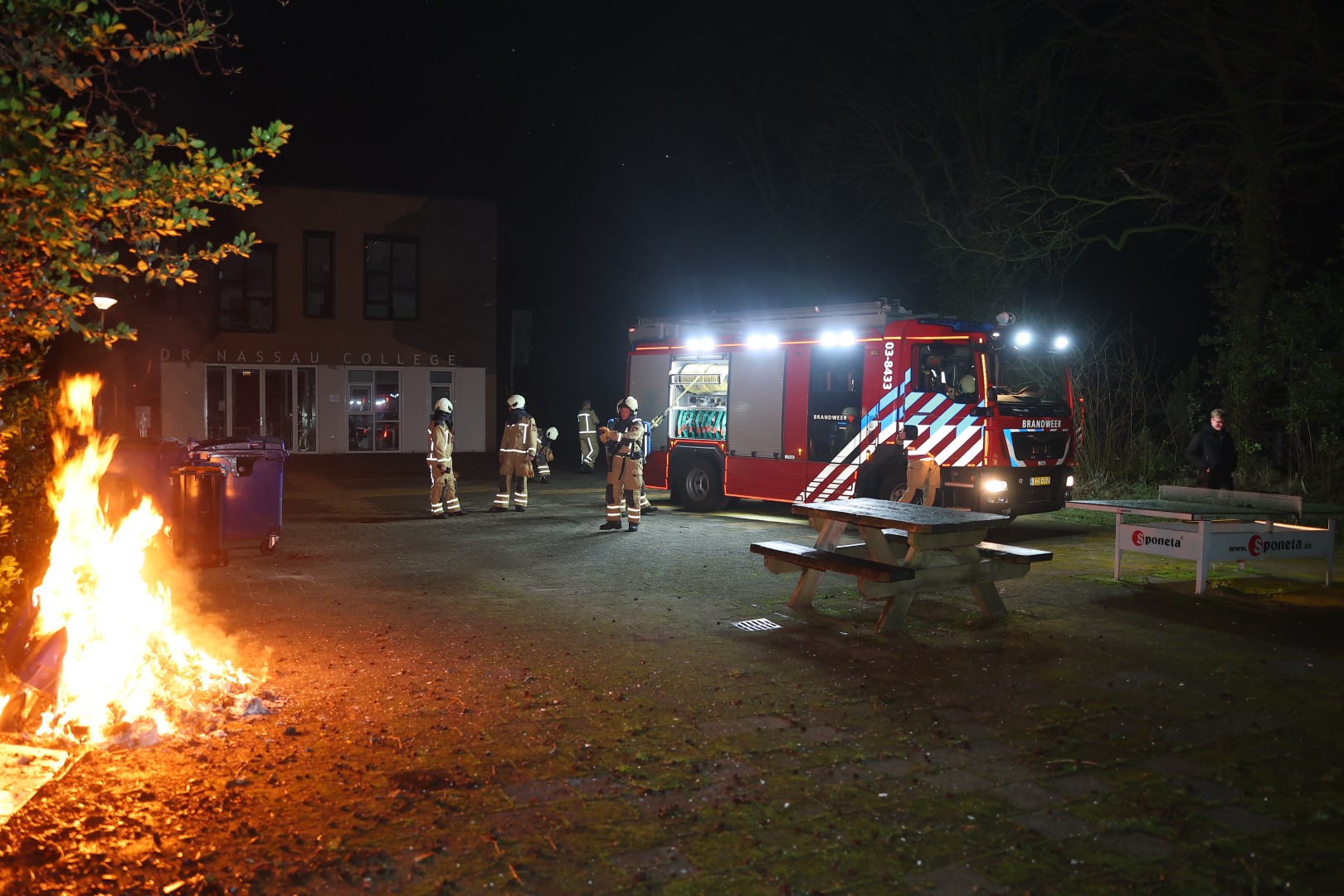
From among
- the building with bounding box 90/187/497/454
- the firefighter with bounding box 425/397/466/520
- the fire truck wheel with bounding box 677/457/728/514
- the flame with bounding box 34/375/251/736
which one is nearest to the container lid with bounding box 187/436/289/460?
the firefighter with bounding box 425/397/466/520

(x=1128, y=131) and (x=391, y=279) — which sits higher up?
(x=1128, y=131)

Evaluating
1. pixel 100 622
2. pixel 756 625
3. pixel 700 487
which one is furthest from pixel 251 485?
pixel 700 487

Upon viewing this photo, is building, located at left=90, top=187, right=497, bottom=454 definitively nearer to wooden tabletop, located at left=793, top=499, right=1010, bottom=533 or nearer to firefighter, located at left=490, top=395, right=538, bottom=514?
firefighter, located at left=490, top=395, right=538, bottom=514

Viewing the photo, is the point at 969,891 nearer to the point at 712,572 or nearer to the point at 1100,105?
the point at 712,572

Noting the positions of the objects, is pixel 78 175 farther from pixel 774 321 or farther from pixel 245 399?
pixel 245 399

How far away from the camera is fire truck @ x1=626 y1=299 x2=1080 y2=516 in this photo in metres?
13.1

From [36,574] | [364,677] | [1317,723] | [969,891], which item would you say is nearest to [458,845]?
[969,891]

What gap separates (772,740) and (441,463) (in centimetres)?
995

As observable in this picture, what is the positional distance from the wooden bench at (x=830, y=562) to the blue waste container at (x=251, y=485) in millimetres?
5183

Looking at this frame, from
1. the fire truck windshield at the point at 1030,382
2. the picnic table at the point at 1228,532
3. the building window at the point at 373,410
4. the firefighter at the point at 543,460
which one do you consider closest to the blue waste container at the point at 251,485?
the firefighter at the point at 543,460

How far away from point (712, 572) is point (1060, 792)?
5.76 m

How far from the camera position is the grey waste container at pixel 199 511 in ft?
32.2

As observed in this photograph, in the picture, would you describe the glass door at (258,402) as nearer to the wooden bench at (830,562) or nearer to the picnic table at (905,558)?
the wooden bench at (830,562)

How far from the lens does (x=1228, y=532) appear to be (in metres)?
9.18
